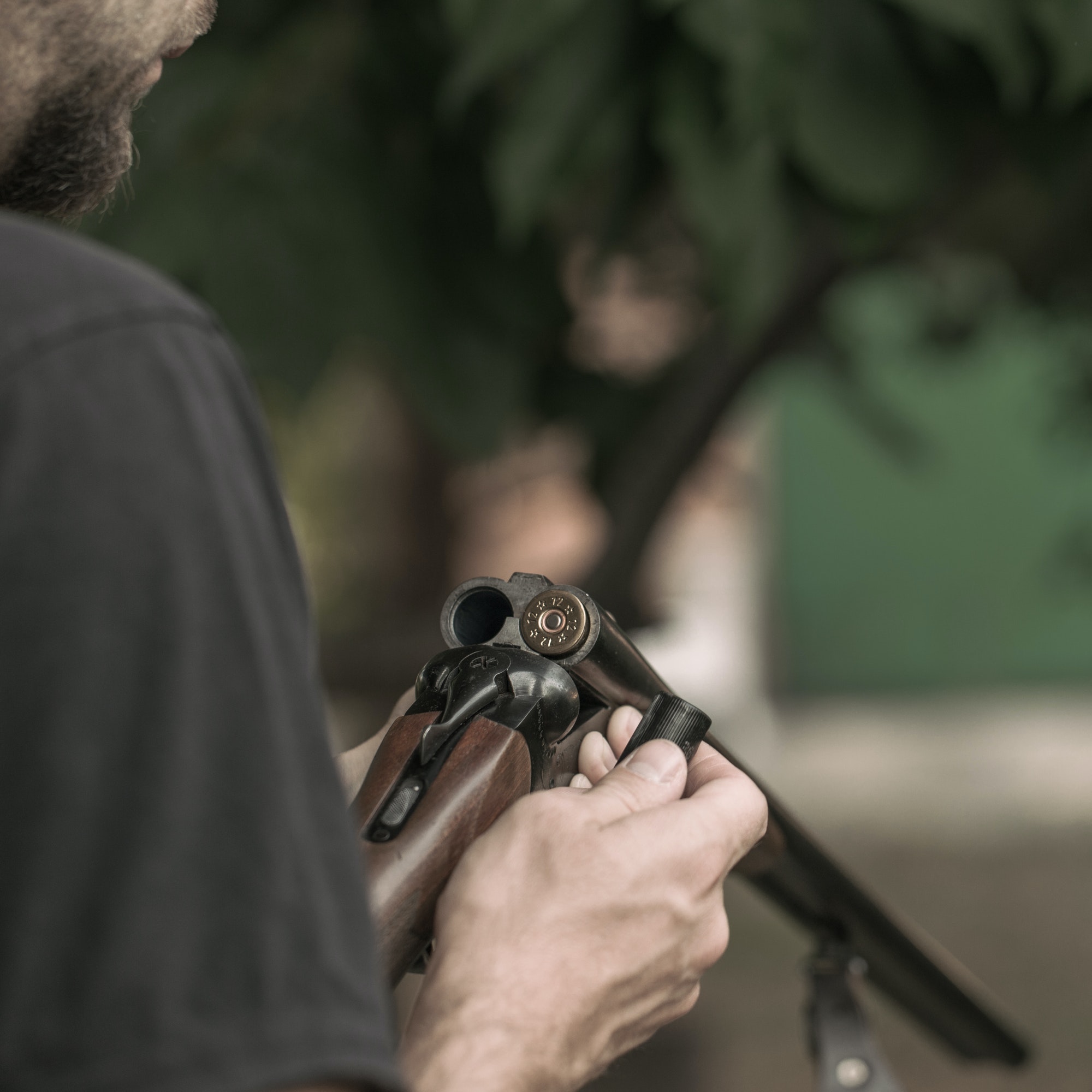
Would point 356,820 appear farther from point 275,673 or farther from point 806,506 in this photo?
point 806,506

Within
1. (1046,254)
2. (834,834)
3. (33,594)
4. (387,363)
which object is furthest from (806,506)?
(33,594)

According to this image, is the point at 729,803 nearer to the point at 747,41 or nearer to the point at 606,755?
the point at 606,755

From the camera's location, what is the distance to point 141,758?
39 cm

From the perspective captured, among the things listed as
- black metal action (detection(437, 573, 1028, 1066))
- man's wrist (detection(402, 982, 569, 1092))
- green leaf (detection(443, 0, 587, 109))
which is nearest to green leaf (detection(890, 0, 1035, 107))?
green leaf (detection(443, 0, 587, 109))

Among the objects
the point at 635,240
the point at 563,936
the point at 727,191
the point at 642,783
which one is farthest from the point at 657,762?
the point at 635,240

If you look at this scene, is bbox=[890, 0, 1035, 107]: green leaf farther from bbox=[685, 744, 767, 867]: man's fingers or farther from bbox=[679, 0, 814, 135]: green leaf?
bbox=[685, 744, 767, 867]: man's fingers

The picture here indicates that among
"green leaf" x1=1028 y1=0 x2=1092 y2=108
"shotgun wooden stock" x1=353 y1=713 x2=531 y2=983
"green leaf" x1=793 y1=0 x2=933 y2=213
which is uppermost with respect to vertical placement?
"green leaf" x1=1028 y1=0 x2=1092 y2=108

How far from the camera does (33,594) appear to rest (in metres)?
0.38

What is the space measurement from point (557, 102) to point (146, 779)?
0.78m

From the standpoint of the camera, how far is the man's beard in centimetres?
50

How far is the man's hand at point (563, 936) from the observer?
561mm

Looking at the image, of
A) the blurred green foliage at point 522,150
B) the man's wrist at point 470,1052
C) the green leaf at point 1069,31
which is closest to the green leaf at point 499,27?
the blurred green foliage at point 522,150

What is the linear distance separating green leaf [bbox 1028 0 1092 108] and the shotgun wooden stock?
711 millimetres

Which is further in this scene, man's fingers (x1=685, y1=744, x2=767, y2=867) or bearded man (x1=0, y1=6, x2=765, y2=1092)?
man's fingers (x1=685, y1=744, x2=767, y2=867)
